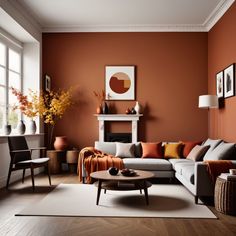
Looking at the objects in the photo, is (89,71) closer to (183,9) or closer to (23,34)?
(23,34)

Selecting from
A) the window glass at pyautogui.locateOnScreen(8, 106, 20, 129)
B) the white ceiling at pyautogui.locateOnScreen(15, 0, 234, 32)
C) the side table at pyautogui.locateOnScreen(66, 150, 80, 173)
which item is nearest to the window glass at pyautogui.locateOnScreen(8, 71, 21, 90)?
the window glass at pyautogui.locateOnScreen(8, 106, 20, 129)

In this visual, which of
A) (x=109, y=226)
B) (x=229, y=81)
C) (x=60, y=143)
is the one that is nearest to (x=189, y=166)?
(x=229, y=81)

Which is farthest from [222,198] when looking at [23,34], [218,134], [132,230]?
[23,34]

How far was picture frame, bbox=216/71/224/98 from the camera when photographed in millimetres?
6626

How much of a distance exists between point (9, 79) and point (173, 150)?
374 centimetres

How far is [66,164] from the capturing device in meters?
7.78

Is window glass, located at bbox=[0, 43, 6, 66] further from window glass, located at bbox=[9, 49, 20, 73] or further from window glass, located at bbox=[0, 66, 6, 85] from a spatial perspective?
window glass, located at bbox=[9, 49, 20, 73]

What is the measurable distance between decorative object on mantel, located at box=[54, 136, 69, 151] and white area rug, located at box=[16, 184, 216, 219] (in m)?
2.00

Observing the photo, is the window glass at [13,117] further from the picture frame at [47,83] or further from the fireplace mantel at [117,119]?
the fireplace mantel at [117,119]

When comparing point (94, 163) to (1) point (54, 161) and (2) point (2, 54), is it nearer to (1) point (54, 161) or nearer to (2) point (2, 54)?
(1) point (54, 161)

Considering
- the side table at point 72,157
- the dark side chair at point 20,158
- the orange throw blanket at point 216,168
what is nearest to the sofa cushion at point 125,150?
the side table at point 72,157

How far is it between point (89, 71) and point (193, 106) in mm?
2597

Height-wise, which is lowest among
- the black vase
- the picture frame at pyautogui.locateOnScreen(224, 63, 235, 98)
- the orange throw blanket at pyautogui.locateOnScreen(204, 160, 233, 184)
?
the orange throw blanket at pyautogui.locateOnScreen(204, 160, 233, 184)

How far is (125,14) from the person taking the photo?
6.99 m
